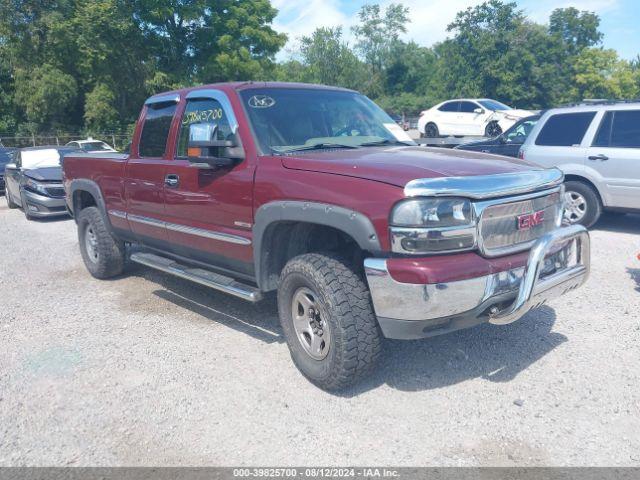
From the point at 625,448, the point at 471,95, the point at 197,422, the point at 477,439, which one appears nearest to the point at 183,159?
the point at 197,422

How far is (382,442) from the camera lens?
10.1 feet

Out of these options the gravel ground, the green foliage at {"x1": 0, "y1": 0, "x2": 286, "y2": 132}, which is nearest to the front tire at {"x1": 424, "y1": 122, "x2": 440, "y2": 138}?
the green foliage at {"x1": 0, "y1": 0, "x2": 286, "y2": 132}

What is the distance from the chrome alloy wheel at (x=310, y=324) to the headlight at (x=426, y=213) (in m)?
0.82

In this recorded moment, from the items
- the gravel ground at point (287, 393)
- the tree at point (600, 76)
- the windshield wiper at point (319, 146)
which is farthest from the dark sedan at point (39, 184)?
the tree at point (600, 76)

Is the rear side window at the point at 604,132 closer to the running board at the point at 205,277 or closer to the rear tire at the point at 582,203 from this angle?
the rear tire at the point at 582,203

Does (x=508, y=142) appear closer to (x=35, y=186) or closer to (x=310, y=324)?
(x=310, y=324)

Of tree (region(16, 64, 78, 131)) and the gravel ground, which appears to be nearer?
the gravel ground

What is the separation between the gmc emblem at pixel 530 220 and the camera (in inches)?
134

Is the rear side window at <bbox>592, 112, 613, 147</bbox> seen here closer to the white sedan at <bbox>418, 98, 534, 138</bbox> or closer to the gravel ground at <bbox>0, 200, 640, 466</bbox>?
the gravel ground at <bbox>0, 200, 640, 466</bbox>

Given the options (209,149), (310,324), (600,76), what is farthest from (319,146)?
(600,76)

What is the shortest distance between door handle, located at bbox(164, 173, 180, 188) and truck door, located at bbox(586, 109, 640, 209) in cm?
602

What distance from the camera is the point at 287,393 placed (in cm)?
366

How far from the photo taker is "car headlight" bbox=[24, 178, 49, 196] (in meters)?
11.5

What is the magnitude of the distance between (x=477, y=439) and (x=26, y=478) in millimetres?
2418
